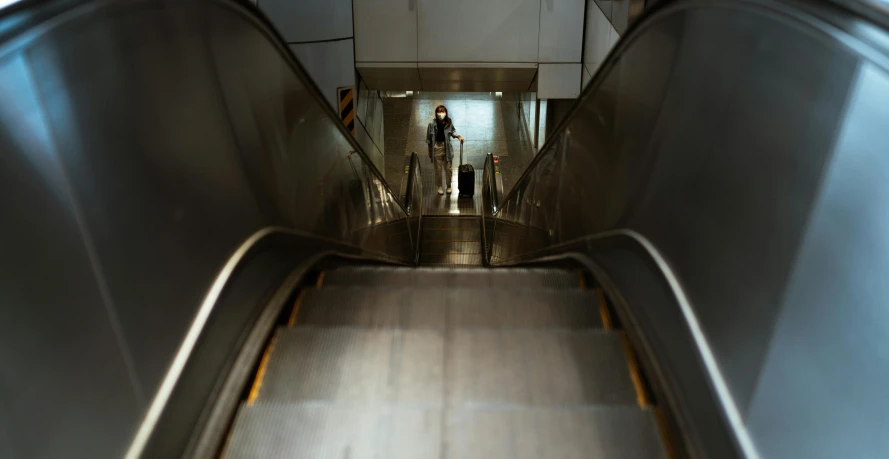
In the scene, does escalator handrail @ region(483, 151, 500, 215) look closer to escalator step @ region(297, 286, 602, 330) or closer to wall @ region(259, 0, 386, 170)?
wall @ region(259, 0, 386, 170)

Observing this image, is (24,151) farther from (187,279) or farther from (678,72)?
(678,72)

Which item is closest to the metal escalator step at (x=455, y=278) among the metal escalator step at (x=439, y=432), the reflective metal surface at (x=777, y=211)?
the reflective metal surface at (x=777, y=211)

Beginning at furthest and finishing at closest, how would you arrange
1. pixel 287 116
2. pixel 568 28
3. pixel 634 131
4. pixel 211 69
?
pixel 568 28, pixel 287 116, pixel 634 131, pixel 211 69

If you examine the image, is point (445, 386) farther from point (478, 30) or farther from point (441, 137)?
point (478, 30)

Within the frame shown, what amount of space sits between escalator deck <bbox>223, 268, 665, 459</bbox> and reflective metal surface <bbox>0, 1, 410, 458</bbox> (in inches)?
15.8

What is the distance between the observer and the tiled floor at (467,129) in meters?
11.2

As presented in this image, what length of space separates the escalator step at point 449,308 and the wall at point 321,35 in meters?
5.24

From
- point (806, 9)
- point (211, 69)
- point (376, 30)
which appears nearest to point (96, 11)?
point (211, 69)

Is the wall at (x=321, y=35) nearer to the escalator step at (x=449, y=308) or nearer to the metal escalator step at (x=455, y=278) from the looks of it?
the metal escalator step at (x=455, y=278)

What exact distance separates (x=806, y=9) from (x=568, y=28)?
310 inches

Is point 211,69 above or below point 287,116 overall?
above

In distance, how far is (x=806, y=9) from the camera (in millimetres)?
1409

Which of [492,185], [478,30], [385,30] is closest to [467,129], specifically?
[478,30]

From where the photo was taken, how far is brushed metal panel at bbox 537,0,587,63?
8891 millimetres
